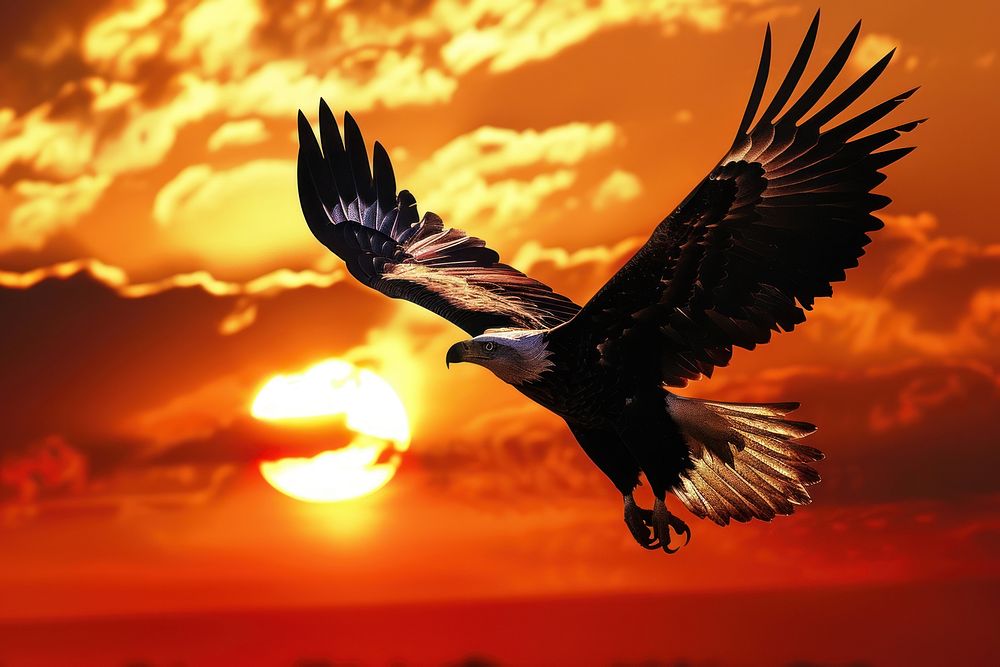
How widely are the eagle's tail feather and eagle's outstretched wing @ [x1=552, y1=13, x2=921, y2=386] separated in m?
0.69

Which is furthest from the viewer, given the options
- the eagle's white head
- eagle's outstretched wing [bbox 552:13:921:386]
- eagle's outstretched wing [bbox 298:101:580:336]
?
eagle's outstretched wing [bbox 298:101:580:336]

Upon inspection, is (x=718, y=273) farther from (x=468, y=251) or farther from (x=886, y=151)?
(x=468, y=251)

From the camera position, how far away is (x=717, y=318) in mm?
5676

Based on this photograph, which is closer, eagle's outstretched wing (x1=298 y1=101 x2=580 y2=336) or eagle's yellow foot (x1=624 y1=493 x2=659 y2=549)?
eagle's yellow foot (x1=624 y1=493 x2=659 y2=549)

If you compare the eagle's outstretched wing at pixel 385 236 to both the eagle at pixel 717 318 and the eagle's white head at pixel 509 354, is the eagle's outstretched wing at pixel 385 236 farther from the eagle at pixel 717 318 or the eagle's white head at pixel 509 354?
the eagle's white head at pixel 509 354

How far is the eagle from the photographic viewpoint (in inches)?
211

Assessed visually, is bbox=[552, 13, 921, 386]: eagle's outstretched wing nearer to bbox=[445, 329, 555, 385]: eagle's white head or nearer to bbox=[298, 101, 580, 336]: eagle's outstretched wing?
bbox=[445, 329, 555, 385]: eagle's white head

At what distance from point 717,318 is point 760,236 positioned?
411 millimetres

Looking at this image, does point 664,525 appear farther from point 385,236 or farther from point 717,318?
point 385,236

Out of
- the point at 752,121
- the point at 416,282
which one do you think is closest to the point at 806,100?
the point at 752,121

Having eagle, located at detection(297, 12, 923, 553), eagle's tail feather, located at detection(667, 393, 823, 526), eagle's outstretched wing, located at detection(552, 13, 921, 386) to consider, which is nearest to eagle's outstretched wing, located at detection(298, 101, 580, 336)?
eagle, located at detection(297, 12, 923, 553)

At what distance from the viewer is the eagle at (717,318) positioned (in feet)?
17.6

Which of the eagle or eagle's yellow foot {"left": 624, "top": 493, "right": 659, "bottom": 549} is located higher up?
the eagle

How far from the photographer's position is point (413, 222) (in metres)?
8.21
